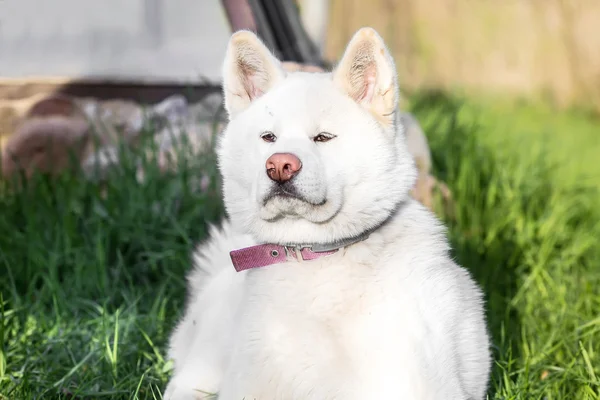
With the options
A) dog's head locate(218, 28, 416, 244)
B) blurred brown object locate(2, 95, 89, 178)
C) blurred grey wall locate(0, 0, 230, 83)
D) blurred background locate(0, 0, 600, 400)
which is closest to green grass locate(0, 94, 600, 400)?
blurred background locate(0, 0, 600, 400)

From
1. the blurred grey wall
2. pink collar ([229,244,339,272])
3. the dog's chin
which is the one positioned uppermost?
the blurred grey wall

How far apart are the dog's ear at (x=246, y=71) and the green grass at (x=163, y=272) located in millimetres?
1040

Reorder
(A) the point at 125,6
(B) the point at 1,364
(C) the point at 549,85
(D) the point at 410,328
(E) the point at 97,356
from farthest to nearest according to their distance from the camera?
(C) the point at 549,85
(A) the point at 125,6
(E) the point at 97,356
(B) the point at 1,364
(D) the point at 410,328

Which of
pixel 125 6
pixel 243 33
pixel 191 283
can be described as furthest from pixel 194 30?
pixel 243 33

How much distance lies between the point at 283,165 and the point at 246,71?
0.54 metres

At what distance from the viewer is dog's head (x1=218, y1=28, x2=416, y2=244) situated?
236 centimetres

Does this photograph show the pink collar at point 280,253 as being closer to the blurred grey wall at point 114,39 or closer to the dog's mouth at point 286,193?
the dog's mouth at point 286,193

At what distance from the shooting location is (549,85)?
478 inches

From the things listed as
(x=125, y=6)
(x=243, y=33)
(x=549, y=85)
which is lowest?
(x=549, y=85)

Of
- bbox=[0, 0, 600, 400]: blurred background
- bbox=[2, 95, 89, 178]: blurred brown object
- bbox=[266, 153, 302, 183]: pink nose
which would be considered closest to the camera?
bbox=[266, 153, 302, 183]: pink nose

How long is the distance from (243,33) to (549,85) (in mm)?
10408

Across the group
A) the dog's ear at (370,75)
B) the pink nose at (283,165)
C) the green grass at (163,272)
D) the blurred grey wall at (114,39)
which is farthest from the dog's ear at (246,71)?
the blurred grey wall at (114,39)

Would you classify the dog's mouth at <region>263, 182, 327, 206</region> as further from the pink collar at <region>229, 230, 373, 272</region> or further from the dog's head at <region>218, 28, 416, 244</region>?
the pink collar at <region>229, 230, 373, 272</region>

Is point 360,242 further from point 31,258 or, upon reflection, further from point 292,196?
point 31,258
